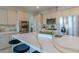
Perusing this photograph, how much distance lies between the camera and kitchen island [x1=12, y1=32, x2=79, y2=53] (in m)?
1.11

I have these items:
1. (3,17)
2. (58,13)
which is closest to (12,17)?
(3,17)

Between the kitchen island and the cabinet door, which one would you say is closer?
the kitchen island

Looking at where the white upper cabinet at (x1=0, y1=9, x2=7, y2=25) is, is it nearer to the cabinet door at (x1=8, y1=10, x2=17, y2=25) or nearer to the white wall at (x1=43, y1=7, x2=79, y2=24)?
the cabinet door at (x1=8, y1=10, x2=17, y2=25)

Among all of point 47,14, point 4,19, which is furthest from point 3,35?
point 47,14

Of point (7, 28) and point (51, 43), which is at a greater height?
point (7, 28)

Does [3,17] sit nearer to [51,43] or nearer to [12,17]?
[12,17]

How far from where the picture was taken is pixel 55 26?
1.30 m

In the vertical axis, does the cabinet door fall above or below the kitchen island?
above

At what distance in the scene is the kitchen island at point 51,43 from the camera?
1105 mm

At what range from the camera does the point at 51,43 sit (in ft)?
4.20

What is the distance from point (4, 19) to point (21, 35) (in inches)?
14.2

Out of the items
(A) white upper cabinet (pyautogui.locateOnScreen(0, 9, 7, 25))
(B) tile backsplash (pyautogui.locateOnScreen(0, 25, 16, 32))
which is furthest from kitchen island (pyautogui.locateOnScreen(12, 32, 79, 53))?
(A) white upper cabinet (pyautogui.locateOnScreen(0, 9, 7, 25))
